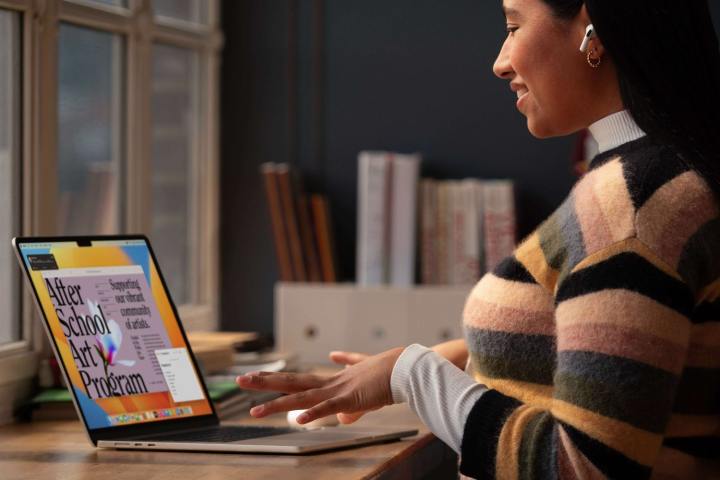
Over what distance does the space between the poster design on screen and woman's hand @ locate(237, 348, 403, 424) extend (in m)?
0.34

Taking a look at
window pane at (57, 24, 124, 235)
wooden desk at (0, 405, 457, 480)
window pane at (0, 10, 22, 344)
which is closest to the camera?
wooden desk at (0, 405, 457, 480)

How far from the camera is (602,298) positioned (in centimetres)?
132

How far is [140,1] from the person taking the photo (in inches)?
107

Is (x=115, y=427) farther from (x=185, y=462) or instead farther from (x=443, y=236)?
(x=443, y=236)

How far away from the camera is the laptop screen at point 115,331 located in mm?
1779

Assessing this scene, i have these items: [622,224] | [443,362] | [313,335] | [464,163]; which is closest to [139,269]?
[443,362]

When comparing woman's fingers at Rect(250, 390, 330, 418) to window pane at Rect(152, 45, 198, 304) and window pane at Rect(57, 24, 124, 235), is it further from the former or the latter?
window pane at Rect(152, 45, 198, 304)

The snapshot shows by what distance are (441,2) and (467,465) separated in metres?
1.89

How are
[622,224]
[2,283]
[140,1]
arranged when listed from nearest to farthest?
1. [622,224]
2. [2,283]
3. [140,1]

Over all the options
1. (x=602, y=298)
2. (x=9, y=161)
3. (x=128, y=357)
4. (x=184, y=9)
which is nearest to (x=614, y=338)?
(x=602, y=298)

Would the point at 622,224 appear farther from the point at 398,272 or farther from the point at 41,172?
the point at 398,272

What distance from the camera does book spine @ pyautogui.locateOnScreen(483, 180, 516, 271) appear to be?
2.93m

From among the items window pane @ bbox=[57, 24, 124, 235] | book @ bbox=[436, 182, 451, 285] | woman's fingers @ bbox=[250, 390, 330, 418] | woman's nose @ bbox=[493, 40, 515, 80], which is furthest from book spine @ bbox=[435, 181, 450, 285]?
woman's fingers @ bbox=[250, 390, 330, 418]

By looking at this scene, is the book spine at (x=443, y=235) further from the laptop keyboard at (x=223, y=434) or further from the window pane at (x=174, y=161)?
the laptop keyboard at (x=223, y=434)
